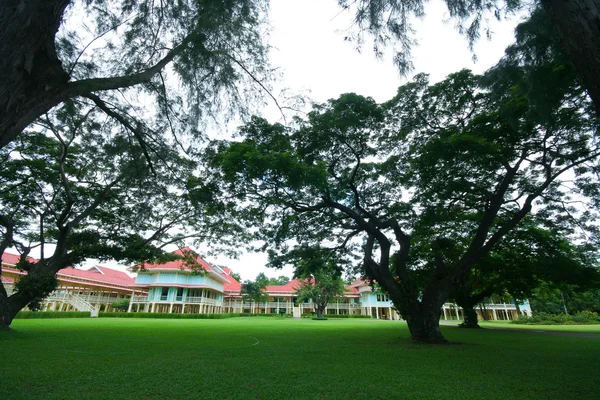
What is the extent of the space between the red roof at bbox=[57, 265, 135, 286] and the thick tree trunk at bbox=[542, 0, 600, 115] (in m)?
36.5

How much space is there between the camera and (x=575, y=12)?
7.50 feet

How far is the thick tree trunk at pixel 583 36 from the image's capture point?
2.19 metres

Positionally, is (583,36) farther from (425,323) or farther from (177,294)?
(177,294)

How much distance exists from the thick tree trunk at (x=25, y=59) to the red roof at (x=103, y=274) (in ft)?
110

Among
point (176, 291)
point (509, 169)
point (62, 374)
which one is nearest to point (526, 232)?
point (509, 169)

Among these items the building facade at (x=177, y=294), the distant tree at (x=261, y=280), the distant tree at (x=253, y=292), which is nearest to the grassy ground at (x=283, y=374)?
the building facade at (x=177, y=294)

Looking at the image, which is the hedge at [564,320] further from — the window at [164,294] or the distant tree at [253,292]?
the window at [164,294]

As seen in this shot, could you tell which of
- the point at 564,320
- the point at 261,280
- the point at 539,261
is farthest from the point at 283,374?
the point at 261,280

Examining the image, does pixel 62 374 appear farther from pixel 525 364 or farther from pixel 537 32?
pixel 537 32

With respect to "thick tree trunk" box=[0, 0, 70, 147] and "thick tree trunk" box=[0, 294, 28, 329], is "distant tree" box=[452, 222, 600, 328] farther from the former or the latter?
"thick tree trunk" box=[0, 294, 28, 329]

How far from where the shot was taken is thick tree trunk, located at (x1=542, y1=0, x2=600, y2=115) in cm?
219

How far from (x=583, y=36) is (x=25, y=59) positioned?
437 centimetres

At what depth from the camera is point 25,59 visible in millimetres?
2320

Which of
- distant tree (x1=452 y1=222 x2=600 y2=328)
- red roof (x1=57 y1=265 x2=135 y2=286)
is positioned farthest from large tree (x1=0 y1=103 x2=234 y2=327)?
red roof (x1=57 y1=265 x2=135 y2=286)
